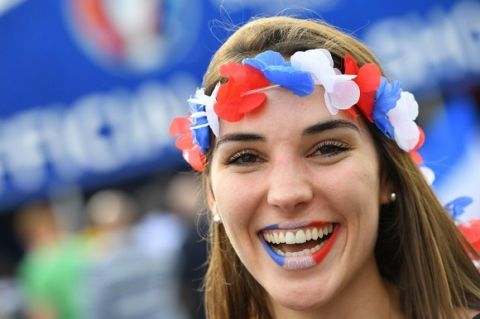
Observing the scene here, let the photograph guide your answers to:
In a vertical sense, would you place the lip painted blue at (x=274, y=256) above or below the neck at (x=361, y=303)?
above

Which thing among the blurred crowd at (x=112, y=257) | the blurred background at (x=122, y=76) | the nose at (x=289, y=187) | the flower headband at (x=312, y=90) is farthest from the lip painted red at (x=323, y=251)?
the blurred background at (x=122, y=76)

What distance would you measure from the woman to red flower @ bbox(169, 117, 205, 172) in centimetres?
7

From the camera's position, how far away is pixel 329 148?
105 inches

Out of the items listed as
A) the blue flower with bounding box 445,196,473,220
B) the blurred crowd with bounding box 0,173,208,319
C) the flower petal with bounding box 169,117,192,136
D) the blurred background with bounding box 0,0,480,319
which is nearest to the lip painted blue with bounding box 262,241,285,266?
the flower petal with bounding box 169,117,192,136

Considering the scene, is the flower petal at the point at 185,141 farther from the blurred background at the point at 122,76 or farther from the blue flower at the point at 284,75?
the blurred background at the point at 122,76

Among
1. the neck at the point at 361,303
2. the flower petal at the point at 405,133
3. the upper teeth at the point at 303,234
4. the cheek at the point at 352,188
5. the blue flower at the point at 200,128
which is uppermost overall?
the blue flower at the point at 200,128

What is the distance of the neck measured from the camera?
2.78 m

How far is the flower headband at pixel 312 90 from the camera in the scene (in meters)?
2.66

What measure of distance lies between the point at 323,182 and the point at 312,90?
265 millimetres

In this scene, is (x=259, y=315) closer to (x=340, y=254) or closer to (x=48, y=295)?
(x=340, y=254)

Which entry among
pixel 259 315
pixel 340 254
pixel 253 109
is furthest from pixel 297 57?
pixel 259 315

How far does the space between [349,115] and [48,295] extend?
4504 mm

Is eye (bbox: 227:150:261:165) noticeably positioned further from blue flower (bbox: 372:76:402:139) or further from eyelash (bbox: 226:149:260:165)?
blue flower (bbox: 372:76:402:139)

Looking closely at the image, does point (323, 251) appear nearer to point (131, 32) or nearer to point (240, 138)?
point (240, 138)
